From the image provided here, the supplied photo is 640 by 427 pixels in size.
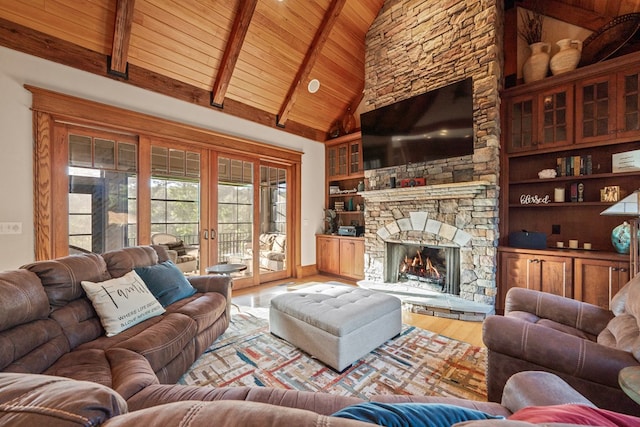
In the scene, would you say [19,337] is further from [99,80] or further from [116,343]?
[99,80]

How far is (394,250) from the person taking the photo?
4281mm

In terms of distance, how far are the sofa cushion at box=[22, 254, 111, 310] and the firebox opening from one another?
12.1 feet

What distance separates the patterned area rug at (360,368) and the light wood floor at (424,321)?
7.8 inches

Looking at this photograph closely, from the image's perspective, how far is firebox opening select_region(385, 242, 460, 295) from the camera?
362 cm

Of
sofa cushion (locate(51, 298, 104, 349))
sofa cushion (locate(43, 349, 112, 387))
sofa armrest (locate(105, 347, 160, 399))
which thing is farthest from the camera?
sofa cushion (locate(51, 298, 104, 349))

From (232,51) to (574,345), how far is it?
4470 mm

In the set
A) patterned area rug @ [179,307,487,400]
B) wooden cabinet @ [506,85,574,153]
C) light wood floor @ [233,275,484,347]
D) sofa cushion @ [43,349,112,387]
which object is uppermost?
wooden cabinet @ [506,85,574,153]

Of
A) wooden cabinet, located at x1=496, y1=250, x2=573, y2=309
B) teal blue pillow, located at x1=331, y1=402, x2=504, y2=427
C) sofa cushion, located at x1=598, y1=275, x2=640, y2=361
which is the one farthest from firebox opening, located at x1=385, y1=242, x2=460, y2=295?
teal blue pillow, located at x1=331, y1=402, x2=504, y2=427

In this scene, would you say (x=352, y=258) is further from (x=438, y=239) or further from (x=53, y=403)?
(x=53, y=403)

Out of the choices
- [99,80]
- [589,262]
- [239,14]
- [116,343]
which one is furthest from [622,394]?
[99,80]

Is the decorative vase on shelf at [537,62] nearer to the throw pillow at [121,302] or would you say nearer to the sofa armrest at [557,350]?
the sofa armrest at [557,350]

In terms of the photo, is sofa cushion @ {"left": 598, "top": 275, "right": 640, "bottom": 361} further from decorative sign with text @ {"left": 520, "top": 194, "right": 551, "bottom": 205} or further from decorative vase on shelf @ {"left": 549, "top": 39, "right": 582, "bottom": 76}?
decorative vase on shelf @ {"left": 549, "top": 39, "right": 582, "bottom": 76}

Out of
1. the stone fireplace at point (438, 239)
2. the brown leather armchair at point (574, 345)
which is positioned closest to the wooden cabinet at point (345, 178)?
the stone fireplace at point (438, 239)

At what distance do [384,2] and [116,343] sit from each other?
561cm
